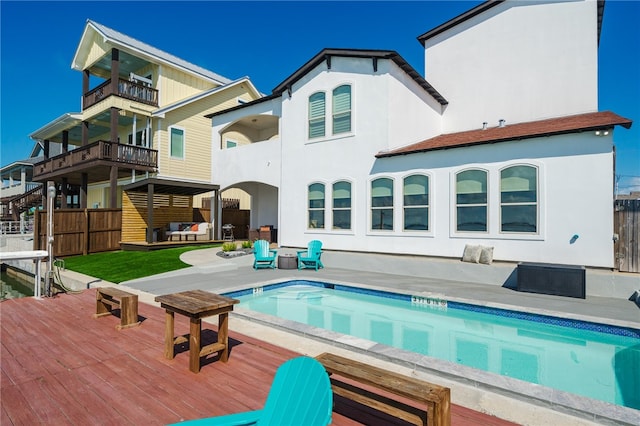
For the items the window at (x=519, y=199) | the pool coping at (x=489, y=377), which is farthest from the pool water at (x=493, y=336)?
the window at (x=519, y=199)

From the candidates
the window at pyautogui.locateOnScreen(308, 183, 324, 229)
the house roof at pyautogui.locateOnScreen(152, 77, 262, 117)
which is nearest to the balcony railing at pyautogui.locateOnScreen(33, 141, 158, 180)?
the house roof at pyautogui.locateOnScreen(152, 77, 262, 117)

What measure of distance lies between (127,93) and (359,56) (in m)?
14.2

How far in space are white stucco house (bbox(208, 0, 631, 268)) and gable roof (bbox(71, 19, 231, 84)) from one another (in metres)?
7.17

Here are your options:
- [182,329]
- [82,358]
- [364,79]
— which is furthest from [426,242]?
[82,358]

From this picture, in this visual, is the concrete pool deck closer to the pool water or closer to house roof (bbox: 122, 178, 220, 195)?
the pool water

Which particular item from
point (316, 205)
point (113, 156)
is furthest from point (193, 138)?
point (316, 205)

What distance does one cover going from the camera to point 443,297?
7449 millimetres

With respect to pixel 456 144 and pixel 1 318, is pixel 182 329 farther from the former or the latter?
pixel 456 144

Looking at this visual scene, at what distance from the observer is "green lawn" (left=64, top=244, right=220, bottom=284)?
34.3 ft

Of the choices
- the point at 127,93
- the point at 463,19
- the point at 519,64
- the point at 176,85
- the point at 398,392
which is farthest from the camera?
the point at 176,85

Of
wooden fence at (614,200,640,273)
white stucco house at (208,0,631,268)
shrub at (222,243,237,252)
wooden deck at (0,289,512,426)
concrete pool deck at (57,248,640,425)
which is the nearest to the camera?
wooden deck at (0,289,512,426)

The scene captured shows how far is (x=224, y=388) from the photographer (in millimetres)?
3436

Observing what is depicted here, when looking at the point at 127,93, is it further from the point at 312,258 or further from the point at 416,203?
the point at 416,203

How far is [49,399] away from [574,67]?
17033 millimetres
